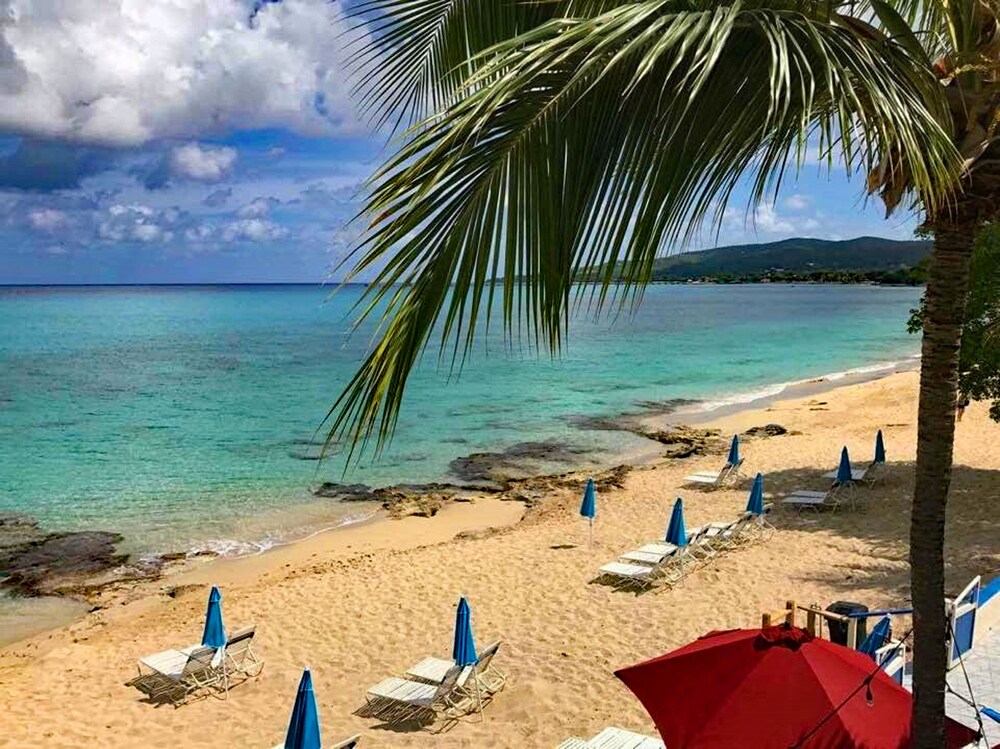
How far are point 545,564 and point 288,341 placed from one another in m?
70.9

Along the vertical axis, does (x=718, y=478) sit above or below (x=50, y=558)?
above

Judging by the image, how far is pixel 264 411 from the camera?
3569 cm

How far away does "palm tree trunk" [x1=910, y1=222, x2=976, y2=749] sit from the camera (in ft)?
10.1

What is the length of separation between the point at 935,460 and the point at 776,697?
178 cm

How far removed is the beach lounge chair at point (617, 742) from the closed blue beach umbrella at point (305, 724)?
6.25 feet

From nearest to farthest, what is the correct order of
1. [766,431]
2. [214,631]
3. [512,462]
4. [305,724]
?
[305,724], [214,631], [512,462], [766,431]

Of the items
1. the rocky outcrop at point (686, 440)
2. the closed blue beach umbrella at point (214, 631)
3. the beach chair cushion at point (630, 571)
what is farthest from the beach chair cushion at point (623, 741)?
the rocky outcrop at point (686, 440)

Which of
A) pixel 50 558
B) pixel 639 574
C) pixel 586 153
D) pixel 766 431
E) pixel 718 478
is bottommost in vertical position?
pixel 50 558

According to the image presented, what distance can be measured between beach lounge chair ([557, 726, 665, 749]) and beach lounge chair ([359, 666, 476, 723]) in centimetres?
154

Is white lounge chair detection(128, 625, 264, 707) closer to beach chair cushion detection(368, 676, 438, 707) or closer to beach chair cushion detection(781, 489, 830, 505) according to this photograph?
beach chair cushion detection(368, 676, 438, 707)

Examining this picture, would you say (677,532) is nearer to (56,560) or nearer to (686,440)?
(56,560)

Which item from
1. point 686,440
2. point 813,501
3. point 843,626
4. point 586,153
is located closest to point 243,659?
point 843,626

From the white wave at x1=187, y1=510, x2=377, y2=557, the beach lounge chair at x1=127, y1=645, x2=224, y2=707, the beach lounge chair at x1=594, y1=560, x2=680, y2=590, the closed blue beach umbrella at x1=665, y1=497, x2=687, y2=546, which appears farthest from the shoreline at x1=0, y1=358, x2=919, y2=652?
the closed blue beach umbrella at x1=665, y1=497, x2=687, y2=546

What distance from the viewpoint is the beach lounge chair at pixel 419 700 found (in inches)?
314
